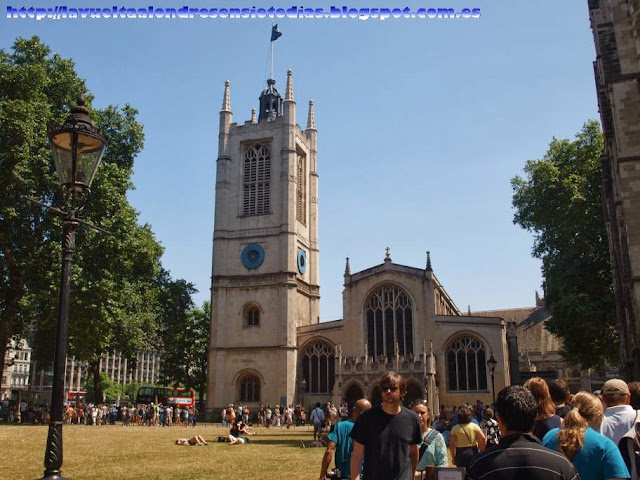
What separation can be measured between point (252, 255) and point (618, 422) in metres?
40.2

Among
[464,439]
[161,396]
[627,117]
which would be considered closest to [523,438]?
[464,439]

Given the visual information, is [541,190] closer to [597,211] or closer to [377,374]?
[597,211]

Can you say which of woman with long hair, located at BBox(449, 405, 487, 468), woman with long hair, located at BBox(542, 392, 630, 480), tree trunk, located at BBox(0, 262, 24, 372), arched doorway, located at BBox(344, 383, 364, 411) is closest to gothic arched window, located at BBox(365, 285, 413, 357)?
arched doorway, located at BBox(344, 383, 364, 411)

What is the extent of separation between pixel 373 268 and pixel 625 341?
65.0 feet

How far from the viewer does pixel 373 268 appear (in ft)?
133

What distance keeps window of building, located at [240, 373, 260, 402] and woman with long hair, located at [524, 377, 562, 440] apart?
38.1 metres

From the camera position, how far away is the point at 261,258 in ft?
144

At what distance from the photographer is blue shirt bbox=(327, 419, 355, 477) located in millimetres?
6543

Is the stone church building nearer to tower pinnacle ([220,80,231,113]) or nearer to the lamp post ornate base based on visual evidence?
tower pinnacle ([220,80,231,113])

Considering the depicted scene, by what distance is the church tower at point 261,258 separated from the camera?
1651 inches

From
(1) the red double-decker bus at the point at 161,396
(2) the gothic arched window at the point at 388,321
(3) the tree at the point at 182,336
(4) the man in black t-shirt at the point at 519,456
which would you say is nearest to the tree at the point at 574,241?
(2) the gothic arched window at the point at 388,321

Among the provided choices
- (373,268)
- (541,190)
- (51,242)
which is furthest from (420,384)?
(51,242)

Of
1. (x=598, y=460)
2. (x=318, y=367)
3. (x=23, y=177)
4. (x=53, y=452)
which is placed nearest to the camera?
(x=598, y=460)

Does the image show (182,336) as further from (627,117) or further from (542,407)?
(542,407)
